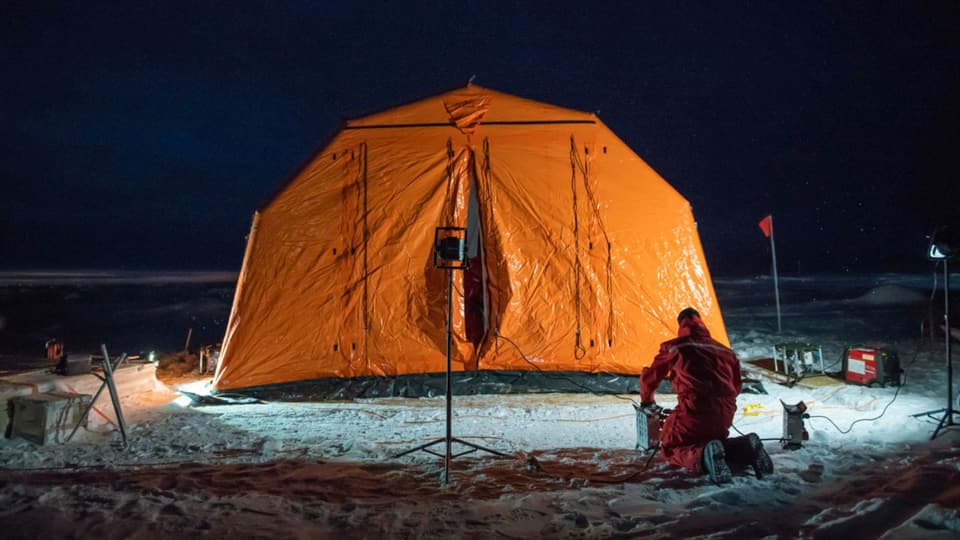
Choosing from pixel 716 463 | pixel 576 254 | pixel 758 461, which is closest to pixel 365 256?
pixel 576 254

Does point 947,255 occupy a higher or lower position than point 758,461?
higher

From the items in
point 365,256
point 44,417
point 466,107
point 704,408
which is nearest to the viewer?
point 704,408

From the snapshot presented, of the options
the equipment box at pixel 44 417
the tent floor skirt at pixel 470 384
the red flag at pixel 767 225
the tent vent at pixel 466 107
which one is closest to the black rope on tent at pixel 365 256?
the tent floor skirt at pixel 470 384

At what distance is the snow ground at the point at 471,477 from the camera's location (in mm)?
3385

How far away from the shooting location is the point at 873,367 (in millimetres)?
7645

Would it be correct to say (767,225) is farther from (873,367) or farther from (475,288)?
(475,288)

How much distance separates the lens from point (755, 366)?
9.77 m

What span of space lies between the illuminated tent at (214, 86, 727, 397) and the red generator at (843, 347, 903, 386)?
Answer: 79.7 inches

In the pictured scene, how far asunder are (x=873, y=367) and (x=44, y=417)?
9.86 metres

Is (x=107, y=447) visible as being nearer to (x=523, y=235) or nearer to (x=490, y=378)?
(x=490, y=378)

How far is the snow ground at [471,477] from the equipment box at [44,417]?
0.41ft

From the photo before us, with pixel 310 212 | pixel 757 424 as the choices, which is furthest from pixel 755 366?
pixel 310 212

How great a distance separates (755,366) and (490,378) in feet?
16.8

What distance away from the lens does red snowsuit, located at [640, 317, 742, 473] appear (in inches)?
169
